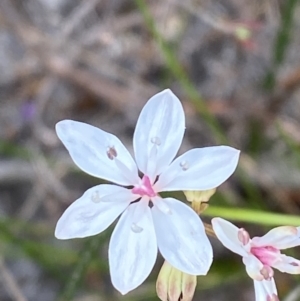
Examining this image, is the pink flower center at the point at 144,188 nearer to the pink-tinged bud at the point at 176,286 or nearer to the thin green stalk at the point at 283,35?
the pink-tinged bud at the point at 176,286

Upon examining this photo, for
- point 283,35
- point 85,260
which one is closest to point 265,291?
point 85,260

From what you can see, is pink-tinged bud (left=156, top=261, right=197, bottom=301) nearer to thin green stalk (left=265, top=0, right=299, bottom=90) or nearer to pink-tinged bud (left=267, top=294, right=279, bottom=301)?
pink-tinged bud (left=267, top=294, right=279, bottom=301)

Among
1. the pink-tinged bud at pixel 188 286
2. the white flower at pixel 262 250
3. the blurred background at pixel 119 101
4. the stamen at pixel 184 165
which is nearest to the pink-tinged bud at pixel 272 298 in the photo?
the white flower at pixel 262 250

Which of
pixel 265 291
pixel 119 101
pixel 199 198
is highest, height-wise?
pixel 199 198

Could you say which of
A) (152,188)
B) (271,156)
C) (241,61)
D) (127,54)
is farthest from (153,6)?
(152,188)

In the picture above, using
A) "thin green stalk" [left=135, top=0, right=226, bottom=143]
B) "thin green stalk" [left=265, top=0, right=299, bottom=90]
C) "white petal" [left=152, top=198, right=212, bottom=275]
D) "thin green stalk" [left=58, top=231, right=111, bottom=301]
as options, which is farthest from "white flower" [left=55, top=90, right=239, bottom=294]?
"thin green stalk" [left=265, top=0, right=299, bottom=90]

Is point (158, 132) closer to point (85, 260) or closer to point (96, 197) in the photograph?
point (96, 197)
